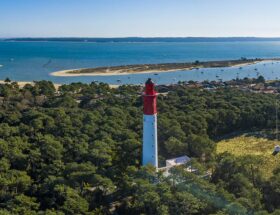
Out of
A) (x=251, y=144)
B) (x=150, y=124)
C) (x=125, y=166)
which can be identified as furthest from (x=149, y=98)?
(x=251, y=144)

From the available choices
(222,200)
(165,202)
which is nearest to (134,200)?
(165,202)

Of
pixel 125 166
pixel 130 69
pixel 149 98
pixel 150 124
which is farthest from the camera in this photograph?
pixel 130 69

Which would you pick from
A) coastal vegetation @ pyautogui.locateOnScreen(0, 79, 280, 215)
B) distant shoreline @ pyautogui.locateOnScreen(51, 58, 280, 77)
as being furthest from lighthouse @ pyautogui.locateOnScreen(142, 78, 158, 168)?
distant shoreline @ pyautogui.locateOnScreen(51, 58, 280, 77)

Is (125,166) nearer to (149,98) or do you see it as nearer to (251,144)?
(149,98)

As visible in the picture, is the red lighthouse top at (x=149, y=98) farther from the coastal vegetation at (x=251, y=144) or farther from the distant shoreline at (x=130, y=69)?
the distant shoreline at (x=130, y=69)

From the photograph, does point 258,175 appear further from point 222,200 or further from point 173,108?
point 173,108

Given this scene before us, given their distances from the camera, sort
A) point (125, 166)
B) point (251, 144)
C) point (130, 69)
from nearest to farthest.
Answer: point (125, 166)
point (251, 144)
point (130, 69)
